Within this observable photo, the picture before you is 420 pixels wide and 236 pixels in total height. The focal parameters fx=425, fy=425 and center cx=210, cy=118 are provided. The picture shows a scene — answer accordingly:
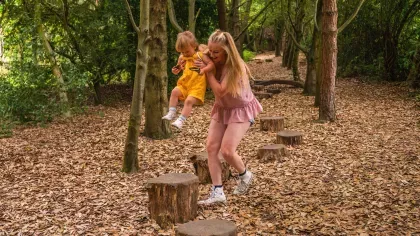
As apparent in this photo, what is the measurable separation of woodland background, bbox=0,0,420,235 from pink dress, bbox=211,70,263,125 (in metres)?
1.03

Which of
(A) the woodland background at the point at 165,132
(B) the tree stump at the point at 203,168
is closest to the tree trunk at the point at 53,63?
(A) the woodland background at the point at 165,132

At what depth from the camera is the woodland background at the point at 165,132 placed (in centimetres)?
468

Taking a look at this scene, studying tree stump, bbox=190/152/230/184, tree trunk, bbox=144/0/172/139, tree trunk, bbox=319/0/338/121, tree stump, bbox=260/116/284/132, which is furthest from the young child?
tree trunk, bbox=319/0/338/121

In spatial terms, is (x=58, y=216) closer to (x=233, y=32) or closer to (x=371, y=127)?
(x=371, y=127)

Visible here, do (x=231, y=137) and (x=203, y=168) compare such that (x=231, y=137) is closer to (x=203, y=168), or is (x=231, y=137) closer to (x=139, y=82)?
(x=203, y=168)

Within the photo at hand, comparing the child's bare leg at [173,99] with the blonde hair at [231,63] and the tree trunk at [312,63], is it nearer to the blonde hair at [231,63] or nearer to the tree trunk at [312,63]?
the blonde hair at [231,63]

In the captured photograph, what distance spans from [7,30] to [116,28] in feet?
10.3

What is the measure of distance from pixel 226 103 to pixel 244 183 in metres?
1.13

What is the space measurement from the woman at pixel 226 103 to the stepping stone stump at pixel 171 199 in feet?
1.44

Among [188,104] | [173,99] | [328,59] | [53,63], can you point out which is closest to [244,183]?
[188,104]

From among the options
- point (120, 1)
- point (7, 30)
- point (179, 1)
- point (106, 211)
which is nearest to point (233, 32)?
point (179, 1)

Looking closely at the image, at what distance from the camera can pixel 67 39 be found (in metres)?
12.9

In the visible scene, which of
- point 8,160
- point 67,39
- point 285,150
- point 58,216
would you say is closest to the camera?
point 58,216

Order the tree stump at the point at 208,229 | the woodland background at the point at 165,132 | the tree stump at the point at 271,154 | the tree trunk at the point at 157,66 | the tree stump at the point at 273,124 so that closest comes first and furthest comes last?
1. the tree stump at the point at 208,229
2. the woodland background at the point at 165,132
3. the tree stump at the point at 271,154
4. the tree trunk at the point at 157,66
5. the tree stump at the point at 273,124
